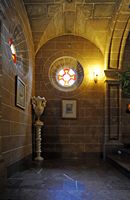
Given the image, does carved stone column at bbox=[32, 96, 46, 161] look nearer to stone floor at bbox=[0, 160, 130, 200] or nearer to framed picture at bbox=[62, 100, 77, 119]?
framed picture at bbox=[62, 100, 77, 119]

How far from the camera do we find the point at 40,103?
232 inches

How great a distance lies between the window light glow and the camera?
6668mm

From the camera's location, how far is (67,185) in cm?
321

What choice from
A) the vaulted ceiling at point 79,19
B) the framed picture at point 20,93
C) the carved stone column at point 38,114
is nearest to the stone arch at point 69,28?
the vaulted ceiling at point 79,19

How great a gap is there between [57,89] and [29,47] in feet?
4.61

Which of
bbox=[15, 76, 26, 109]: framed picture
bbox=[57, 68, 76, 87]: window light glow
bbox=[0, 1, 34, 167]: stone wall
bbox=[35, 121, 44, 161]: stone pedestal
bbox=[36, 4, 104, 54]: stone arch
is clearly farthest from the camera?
bbox=[57, 68, 76, 87]: window light glow

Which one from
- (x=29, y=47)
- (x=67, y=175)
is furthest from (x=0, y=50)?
(x=29, y=47)

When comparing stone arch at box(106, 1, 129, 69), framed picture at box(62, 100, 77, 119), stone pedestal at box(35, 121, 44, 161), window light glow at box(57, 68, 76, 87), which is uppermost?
stone arch at box(106, 1, 129, 69)

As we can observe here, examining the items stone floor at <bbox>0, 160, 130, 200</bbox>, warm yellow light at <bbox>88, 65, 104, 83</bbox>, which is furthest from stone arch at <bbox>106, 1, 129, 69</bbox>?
stone floor at <bbox>0, 160, 130, 200</bbox>

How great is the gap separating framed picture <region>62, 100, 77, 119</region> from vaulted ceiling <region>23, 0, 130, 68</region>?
5.39 ft

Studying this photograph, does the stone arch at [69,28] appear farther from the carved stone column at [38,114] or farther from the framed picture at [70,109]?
the framed picture at [70,109]

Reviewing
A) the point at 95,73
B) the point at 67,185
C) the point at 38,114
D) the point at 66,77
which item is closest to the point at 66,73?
the point at 66,77

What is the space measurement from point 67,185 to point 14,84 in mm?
1994

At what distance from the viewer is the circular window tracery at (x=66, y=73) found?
21.7 ft
